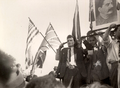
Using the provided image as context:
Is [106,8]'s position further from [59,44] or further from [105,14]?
[59,44]

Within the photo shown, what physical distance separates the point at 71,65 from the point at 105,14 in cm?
43

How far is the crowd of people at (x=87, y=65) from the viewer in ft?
4.21

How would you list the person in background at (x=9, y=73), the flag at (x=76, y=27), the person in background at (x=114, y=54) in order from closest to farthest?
the person in background at (x=114, y=54)
the flag at (x=76, y=27)
the person in background at (x=9, y=73)

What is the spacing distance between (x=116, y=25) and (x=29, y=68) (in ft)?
2.57

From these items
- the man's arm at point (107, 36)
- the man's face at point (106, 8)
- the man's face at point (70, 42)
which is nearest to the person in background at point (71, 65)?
the man's face at point (70, 42)

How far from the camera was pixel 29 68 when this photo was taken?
1681 mm

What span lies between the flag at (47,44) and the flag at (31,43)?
53mm

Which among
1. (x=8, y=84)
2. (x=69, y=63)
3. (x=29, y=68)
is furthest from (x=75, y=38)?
(x=8, y=84)

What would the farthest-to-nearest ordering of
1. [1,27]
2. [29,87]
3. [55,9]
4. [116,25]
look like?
[1,27] < [55,9] < [29,87] < [116,25]

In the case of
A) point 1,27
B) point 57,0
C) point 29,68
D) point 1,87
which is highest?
point 57,0

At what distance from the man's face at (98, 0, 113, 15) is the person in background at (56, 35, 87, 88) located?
0.29 m

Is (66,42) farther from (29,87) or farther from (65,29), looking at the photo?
(29,87)

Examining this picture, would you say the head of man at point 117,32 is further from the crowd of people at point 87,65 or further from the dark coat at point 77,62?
the dark coat at point 77,62

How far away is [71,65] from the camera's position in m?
1.47
